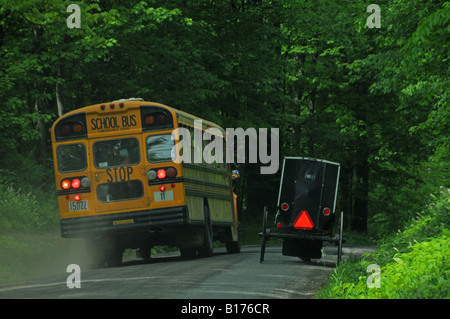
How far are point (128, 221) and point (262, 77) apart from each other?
17.1 metres

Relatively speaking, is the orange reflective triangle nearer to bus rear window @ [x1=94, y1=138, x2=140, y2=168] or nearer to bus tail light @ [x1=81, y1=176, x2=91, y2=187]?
bus rear window @ [x1=94, y1=138, x2=140, y2=168]

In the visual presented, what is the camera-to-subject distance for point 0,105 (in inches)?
1001

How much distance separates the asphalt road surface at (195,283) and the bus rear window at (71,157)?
10.3 feet

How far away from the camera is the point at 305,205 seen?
17.5 metres

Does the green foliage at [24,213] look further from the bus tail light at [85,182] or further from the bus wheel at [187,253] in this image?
the bus tail light at [85,182]

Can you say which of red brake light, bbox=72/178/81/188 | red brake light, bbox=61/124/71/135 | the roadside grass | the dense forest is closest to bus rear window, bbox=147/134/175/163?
red brake light, bbox=72/178/81/188

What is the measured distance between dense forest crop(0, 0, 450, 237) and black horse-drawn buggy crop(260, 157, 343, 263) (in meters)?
3.07

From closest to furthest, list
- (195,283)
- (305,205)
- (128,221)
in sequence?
(195,283) < (305,205) < (128,221)

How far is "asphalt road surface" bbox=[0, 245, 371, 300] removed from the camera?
1159 cm

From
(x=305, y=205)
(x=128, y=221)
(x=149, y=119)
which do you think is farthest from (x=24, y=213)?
(x=305, y=205)

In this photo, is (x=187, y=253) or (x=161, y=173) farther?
(x=187, y=253)
